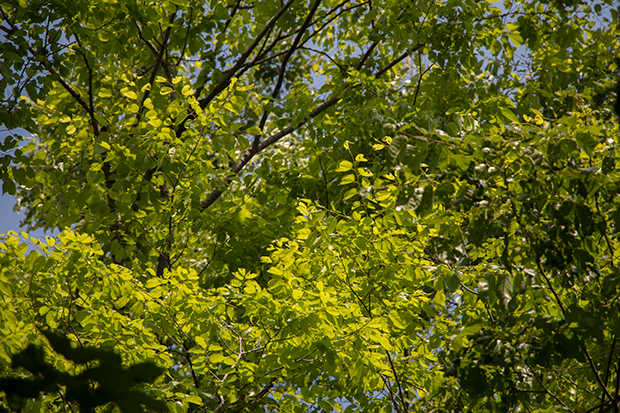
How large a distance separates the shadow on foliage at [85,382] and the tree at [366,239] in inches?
2.3

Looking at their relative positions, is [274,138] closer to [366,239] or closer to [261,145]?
[261,145]

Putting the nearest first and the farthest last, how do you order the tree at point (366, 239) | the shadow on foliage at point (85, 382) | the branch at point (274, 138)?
the shadow on foliage at point (85, 382) → the tree at point (366, 239) → the branch at point (274, 138)

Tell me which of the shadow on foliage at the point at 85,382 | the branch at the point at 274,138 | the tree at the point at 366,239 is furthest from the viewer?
the branch at the point at 274,138

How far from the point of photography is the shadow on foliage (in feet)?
3.14

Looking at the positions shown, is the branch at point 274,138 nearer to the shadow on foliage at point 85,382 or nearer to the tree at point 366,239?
the tree at point 366,239

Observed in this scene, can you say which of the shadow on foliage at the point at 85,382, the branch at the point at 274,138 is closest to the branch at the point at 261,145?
the branch at the point at 274,138

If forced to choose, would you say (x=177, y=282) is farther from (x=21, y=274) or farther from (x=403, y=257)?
(x=403, y=257)

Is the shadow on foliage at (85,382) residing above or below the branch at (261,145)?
below

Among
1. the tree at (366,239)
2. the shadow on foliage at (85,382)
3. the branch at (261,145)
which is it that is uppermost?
the branch at (261,145)

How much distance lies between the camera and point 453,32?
16.8 ft

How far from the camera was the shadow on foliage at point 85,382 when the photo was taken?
96cm

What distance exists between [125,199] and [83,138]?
1.02 meters

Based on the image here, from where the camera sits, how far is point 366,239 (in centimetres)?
344

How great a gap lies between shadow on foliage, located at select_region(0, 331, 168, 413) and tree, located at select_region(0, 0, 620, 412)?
0.06 metres
